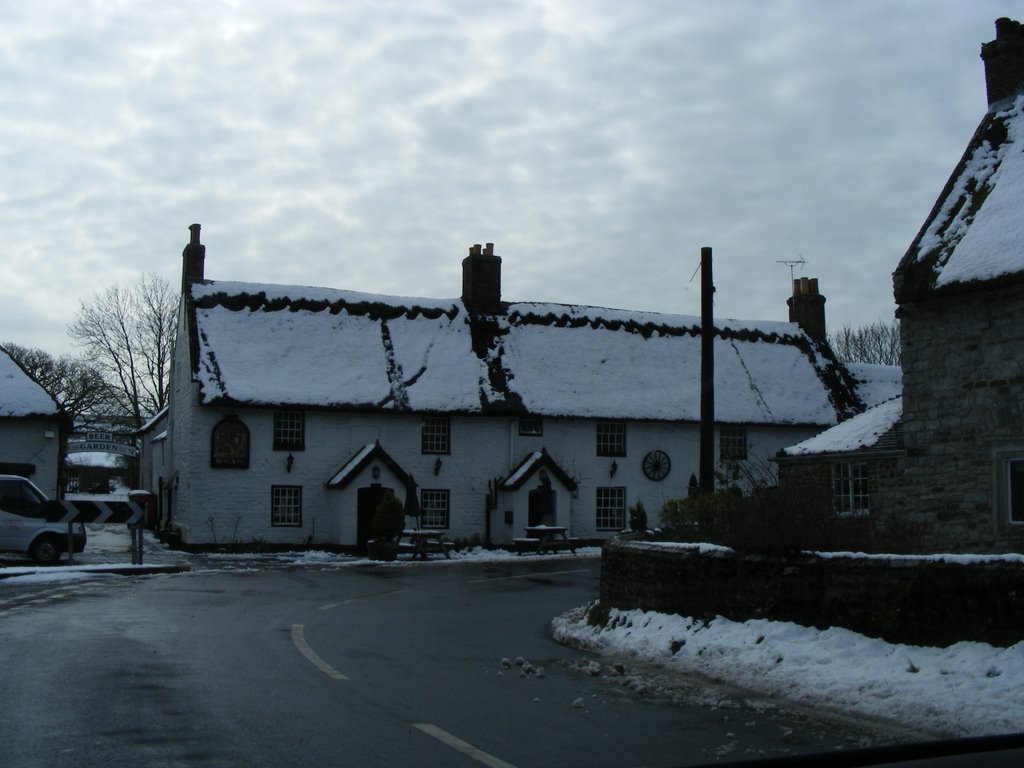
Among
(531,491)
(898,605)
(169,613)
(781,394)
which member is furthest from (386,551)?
(898,605)

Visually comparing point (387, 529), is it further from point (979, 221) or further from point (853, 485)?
point (979, 221)

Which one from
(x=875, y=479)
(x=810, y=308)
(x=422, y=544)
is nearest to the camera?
(x=875, y=479)

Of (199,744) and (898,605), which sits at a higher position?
(898,605)

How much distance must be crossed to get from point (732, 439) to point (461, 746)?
36.3m

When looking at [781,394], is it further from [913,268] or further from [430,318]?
[913,268]

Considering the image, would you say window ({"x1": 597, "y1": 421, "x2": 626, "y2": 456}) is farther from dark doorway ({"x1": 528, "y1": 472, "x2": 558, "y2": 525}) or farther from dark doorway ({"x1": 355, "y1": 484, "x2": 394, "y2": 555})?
dark doorway ({"x1": 355, "y1": 484, "x2": 394, "y2": 555})

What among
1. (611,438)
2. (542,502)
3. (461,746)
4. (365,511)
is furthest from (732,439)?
(461,746)

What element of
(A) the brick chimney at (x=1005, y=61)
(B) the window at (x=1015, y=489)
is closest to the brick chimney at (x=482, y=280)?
(A) the brick chimney at (x=1005, y=61)

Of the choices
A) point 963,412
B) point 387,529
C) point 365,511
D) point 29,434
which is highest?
point 29,434

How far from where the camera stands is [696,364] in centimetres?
4394

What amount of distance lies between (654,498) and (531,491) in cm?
555

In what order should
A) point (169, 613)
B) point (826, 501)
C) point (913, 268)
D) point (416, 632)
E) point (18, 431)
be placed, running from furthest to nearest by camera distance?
1. point (18, 431)
2. point (913, 268)
3. point (169, 613)
4. point (416, 632)
5. point (826, 501)

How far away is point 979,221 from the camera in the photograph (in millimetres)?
18516

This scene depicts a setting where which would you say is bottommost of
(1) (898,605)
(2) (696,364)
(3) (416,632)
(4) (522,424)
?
(3) (416,632)
